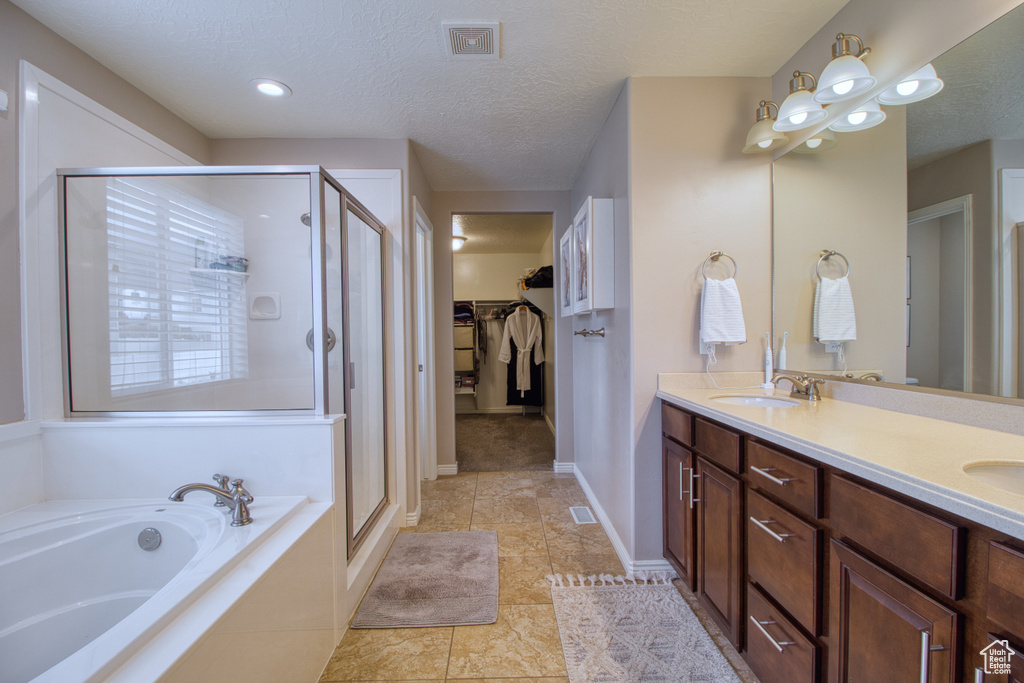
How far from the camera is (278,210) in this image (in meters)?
1.83

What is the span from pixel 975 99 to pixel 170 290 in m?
2.93

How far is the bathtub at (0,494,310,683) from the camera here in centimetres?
110

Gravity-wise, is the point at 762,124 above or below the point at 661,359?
above

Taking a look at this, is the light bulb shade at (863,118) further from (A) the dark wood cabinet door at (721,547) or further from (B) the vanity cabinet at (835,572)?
(A) the dark wood cabinet door at (721,547)

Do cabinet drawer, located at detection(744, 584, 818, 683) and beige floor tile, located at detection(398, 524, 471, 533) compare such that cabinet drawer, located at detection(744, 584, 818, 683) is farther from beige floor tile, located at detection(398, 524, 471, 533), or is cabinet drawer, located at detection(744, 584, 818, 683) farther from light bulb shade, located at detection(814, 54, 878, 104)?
light bulb shade, located at detection(814, 54, 878, 104)

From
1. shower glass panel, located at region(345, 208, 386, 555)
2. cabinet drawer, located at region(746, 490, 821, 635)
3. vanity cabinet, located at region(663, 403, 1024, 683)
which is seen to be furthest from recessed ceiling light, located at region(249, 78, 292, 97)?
cabinet drawer, located at region(746, 490, 821, 635)

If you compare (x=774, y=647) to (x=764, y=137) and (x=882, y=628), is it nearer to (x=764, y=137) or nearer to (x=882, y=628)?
(x=882, y=628)

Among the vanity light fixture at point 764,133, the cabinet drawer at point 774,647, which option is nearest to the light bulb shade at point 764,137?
the vanity light fixture at point 764,133

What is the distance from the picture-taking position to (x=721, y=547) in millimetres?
1394

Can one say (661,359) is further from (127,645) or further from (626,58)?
(127,645)

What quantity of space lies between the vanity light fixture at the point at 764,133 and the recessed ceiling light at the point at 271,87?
2155mm

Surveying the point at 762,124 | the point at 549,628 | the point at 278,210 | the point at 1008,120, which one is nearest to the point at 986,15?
the point at 1008,120

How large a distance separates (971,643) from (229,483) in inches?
78.1

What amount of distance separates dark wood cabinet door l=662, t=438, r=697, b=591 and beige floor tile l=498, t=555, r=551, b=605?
589 mm
